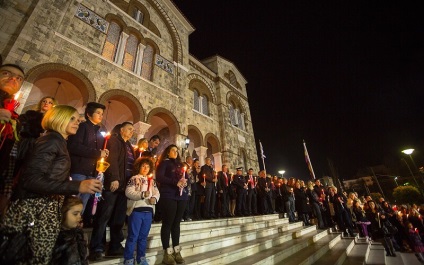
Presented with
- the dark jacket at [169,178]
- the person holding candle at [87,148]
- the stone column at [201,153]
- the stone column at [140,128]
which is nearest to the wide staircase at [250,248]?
the dark jacket at [169,178]

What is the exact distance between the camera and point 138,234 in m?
2.96

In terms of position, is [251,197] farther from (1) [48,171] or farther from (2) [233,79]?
(2) [233,79]

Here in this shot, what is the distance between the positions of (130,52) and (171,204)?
960cm

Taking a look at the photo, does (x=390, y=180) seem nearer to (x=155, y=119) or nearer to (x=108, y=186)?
(x=155, y=119)

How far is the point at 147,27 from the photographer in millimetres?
11938

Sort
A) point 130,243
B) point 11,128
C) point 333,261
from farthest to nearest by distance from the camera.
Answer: point 333,261 < point 130,243 < point 11,128

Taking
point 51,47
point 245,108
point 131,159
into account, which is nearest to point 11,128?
point 131,159

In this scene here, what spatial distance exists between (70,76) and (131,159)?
5.80 m

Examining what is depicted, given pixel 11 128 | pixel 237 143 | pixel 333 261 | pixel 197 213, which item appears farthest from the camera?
pixel 237 143

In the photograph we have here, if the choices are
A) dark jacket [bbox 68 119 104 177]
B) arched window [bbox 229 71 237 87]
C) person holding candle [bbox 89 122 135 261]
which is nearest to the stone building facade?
arched window [bbox 229 71 237 87]

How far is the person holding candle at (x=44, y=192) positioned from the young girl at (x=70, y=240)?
0.33 ft

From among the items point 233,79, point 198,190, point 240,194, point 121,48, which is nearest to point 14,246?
point 198,190

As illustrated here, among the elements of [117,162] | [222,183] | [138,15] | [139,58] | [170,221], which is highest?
Result: [138,15]

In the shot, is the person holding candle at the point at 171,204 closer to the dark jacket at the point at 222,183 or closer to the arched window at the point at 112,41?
the dark jacket at the point at 222,183
